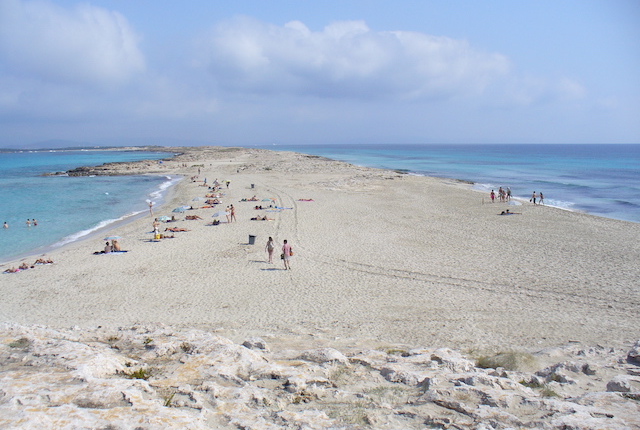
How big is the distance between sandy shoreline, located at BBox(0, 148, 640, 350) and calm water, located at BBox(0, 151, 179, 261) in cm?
331

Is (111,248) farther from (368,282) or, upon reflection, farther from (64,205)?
(64,205)

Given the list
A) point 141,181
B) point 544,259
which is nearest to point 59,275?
point 544,259

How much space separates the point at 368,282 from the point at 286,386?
28.5 feet

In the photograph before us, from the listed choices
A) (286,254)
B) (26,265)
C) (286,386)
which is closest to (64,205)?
(26,265)

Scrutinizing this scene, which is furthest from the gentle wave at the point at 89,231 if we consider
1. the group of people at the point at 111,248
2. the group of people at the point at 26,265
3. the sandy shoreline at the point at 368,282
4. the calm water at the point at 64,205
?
the group of people at the point at 111,248

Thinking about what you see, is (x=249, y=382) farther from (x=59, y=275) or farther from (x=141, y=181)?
(x=141, y=181)

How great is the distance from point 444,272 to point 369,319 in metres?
5.24

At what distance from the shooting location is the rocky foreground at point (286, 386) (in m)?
4.39

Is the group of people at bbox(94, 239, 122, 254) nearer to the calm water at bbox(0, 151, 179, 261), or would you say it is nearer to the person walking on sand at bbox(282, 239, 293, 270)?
the calm water at bbox(0, 151, 179, 261)

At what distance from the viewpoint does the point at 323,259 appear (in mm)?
16562

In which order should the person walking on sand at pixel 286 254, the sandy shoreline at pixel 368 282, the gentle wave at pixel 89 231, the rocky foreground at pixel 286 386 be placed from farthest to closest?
the gentle wave at pixel 89 231 → the person walking on sand at pixel 286 254 → the sandy shoreline at pixel 368 282 → the rocky foreground at pixel 286 386

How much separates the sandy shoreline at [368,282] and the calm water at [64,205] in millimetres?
3309

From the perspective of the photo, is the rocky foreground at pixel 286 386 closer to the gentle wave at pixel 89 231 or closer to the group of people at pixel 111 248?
the group of people at pixel 111 248

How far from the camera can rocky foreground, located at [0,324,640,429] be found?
4.39 metres
